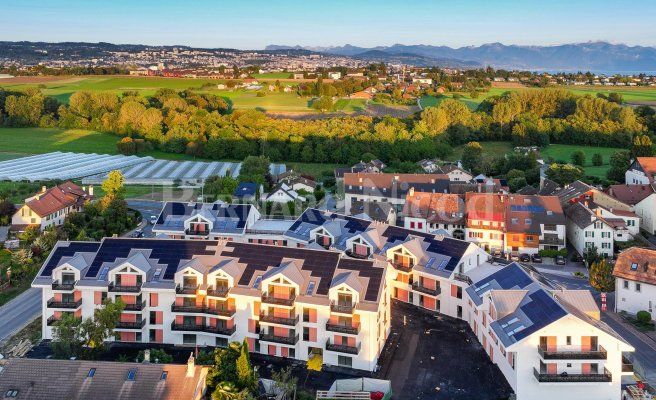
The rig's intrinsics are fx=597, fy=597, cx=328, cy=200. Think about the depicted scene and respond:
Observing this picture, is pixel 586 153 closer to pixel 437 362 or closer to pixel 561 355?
pixel 437 362

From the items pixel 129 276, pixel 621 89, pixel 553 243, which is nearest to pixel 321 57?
pixel 621 89

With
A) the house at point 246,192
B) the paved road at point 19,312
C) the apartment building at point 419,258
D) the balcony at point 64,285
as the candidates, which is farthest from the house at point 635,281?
the house at point 246,192

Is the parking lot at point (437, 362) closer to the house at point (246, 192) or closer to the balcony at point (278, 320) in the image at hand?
the balcony at point (278, 320)

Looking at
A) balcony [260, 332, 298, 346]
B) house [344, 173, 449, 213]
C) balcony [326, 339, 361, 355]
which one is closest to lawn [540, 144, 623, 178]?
house [344, 173, 449, 213]

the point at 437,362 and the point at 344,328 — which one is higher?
the point at 344,328

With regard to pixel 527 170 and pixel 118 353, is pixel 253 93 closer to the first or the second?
pixel 527 170

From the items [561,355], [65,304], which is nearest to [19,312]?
[65,304]
